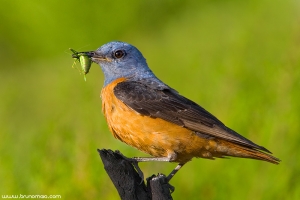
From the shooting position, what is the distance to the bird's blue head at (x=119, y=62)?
707cm

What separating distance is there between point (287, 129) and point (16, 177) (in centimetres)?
347

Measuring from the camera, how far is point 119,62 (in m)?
7.11

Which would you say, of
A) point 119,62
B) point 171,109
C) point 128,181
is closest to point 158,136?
point 171,109

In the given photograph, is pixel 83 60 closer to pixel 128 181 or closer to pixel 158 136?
pixel 158 136

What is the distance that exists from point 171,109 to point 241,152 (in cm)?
82

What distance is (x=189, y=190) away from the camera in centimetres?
877

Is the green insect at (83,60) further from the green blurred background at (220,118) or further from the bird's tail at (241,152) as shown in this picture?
the bird's tail at (241,152)

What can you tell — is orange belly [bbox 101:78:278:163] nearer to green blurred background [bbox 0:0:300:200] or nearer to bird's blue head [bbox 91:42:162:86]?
bird's blue head [bbox 91:42:162:86]

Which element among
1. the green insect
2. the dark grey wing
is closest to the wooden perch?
the dark grey wing

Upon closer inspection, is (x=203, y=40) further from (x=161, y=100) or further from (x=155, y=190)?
(x=155, y=190)

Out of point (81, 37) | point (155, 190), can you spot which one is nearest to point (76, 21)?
point (81, 37)

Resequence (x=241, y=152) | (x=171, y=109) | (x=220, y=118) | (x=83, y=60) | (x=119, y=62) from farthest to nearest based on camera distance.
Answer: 1. (x=220, y=118)
2. (x=119, y=62)
3. (x=83, y=60)
4. (x=171, y=109)
5. (x=241, y=152)

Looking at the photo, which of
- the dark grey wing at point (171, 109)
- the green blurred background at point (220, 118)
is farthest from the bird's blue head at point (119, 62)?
the green blurred background at point (220, 118)

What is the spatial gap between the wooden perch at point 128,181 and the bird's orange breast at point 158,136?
51 centimetres
